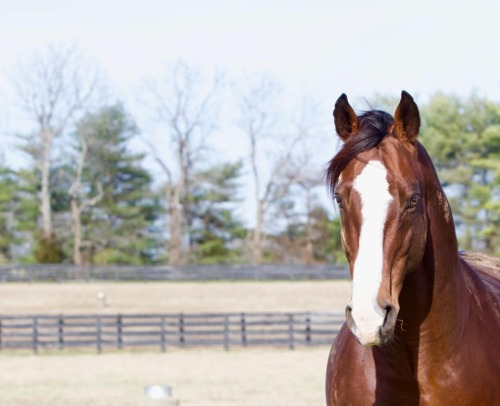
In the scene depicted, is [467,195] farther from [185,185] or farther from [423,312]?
[423,312]

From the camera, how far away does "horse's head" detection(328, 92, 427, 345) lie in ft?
12.4

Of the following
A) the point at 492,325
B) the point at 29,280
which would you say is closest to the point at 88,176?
the point at 29,280

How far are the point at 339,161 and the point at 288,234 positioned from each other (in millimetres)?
65681

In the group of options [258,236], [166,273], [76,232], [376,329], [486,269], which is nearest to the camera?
[376,329]

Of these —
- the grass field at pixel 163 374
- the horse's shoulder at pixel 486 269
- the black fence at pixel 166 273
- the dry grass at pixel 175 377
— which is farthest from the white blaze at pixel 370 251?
the black fence at pixel 166 273

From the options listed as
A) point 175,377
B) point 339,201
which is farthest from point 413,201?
point 175,377

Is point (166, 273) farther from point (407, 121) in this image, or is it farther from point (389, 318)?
point (389, 318)

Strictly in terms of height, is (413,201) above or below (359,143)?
below

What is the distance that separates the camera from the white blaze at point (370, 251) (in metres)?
3.74

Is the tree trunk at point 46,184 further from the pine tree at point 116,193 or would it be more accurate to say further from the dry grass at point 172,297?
the dry grass at point 172,297

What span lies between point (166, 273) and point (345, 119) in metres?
49.3

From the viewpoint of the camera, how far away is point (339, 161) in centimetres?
428

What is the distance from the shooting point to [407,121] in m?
4.34

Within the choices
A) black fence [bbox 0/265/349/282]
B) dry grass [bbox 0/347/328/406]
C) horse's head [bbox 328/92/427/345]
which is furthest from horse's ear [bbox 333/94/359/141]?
black fence [bbox 0/265/349/282]
